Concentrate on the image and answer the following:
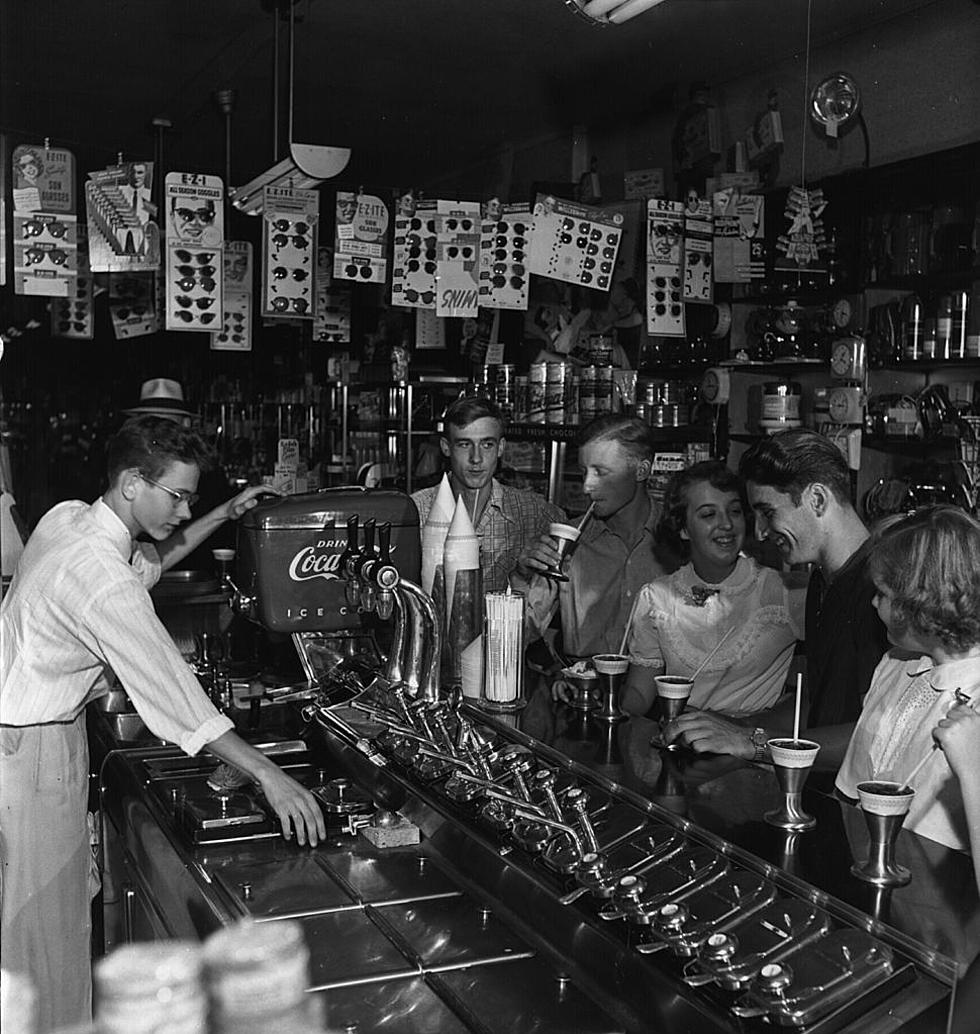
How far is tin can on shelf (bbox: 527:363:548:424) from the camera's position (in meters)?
6.58

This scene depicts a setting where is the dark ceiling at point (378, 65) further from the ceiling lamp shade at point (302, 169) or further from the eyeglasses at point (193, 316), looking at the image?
the eyeglasses at point (193, 316)

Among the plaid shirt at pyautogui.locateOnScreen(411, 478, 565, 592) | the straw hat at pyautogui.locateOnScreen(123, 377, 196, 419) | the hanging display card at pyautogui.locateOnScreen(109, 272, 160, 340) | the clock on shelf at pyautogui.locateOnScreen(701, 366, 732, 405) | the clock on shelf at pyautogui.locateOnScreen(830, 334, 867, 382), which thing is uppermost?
the hanging display card at pyautogui.locateOnScreen(109, 272, 160, 340)

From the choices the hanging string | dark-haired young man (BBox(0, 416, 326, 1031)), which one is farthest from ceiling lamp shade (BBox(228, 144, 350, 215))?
dark-haired young man (BBox(0, 416, 326, 1031))

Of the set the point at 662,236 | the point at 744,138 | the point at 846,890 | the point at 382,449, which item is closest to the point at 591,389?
the point at 662,236

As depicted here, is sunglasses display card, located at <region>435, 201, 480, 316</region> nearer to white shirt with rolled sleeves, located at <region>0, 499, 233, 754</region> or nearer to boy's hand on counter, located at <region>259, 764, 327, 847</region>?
white shirt with rolled sleeves, located at <region>0, 499, 233, 754</region>

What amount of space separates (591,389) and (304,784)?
3913 millimetres

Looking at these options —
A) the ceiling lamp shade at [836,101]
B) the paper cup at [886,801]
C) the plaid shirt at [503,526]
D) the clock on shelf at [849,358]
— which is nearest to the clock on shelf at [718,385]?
the clock on shelf at [849,358]

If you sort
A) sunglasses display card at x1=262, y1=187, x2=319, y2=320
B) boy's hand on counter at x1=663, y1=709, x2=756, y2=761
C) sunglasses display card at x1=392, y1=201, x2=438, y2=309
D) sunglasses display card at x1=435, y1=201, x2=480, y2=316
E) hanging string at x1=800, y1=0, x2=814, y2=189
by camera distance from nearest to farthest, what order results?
1. boy's hand on counter at x1=663, y1=709, x2=756, y2=761
2. sunglasses display card at x1=435, y1=201, x2=480, y2=316
3. sunglasses display card at x1=392, y1=201, x2=438, y2=309
4. sunglasses display card at x1=262, y1=187, x2=319, y2=320
5. hanging string at x1=800, y1=0, x2=814, y2=189

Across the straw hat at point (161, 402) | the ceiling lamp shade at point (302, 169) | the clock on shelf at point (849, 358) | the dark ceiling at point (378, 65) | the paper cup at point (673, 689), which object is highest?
the dark ceiling at point (378, 65)

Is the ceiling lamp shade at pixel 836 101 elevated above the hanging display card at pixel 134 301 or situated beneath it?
elevated above

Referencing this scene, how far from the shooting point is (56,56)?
6.82 meters

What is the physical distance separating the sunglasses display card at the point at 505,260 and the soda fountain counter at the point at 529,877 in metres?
2.68

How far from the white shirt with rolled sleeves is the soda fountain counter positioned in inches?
9.5

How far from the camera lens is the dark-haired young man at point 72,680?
8.39 feet
